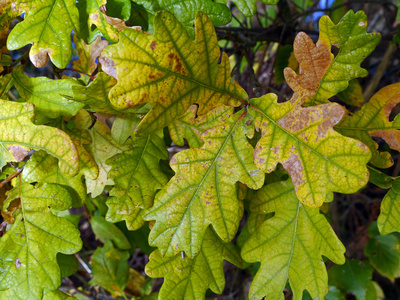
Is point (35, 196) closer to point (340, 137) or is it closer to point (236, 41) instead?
point (340, 137)

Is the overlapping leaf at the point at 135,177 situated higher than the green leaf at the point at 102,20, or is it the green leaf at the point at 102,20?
the green leaf at the point at 102,20

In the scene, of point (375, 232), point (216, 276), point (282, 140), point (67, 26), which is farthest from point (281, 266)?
point (375, 232)

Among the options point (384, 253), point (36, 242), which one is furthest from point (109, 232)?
point (384, 253)

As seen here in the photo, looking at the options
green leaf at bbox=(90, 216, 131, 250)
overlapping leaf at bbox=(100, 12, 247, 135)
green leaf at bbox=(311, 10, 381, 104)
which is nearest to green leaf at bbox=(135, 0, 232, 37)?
overlapping leaf at bbox=(100, 12, 247, 135)

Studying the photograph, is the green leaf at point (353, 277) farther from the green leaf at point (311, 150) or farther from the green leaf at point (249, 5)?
the green leaf at point (249, 5)

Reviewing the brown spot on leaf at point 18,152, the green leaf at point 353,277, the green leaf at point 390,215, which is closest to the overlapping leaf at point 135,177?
the brown spot on leaf at point 18,152

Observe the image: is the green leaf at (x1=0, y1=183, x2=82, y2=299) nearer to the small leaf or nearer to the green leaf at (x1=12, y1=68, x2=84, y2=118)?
the green leaf at (x1=12, y1=68, x2=84, y2=118)
